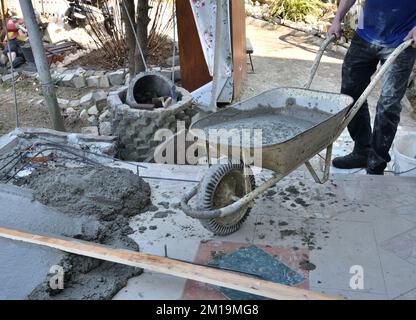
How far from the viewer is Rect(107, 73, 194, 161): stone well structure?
4578mm

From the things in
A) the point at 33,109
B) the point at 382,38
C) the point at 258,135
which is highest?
the point at 382,38

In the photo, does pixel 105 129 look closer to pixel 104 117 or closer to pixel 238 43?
pixel 104 117

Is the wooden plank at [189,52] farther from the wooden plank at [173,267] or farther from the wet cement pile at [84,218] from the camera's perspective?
the wooden plank at [173,267]

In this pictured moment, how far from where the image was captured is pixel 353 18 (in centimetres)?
927

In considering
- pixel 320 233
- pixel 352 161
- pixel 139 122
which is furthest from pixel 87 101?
pixel 320 233

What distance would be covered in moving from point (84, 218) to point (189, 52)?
3.79 m

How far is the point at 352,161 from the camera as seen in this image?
4441 mm

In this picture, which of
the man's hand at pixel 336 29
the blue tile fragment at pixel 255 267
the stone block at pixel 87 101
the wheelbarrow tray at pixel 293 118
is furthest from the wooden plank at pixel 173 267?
the stone block at pixel 87 101

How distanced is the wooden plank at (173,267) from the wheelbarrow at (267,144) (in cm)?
37

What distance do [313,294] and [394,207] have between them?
162 cm

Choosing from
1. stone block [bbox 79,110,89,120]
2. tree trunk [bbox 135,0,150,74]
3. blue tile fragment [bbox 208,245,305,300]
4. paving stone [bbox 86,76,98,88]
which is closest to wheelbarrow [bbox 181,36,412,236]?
blue tile fragment [bbox 208,245,305,300]

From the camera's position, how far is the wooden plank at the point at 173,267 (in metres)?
2.43
